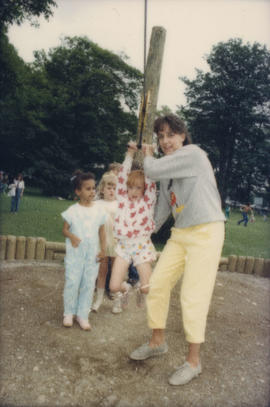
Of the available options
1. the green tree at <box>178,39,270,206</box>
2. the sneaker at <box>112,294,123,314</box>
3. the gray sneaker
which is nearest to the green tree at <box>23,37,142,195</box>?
the green tree at <box>178,39,270,206</box>

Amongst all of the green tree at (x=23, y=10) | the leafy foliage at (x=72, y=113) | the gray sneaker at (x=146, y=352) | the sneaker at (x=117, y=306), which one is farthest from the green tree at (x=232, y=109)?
the gray sneaker at (x=146, y=352)

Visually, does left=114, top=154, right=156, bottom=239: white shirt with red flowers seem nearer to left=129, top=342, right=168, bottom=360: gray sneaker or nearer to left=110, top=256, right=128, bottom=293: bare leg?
left=110, top=256, right=128, bottom=293: bare leg

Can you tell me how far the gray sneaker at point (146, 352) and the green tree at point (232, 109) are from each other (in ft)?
98.2

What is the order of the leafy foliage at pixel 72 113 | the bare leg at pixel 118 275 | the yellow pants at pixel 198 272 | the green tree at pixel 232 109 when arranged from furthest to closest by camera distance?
the green tree at pixel 232 109, the leafy foliage at pixel 72 113, the bare leg at pixel 118 275, the yellow pants at pixel 198 272

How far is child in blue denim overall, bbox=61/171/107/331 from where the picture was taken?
3729 millimetres

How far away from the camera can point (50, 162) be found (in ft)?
84.2

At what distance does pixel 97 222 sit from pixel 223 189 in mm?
29556

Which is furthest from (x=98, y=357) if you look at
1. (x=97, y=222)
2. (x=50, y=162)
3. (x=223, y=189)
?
(x=223, y=189)

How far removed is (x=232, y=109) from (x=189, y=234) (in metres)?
32.6

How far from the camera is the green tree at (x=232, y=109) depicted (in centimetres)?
3328

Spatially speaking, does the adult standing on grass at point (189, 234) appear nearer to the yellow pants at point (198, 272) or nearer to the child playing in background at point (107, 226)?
the yellow pants at point (198, 272)

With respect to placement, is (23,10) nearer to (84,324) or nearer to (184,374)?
(84,324)

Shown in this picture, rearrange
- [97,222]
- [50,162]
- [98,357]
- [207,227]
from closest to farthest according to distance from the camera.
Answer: [207,227], [98,357], [97,222], [50,162]

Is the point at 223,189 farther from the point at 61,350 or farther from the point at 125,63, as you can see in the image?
the point at 61,350
